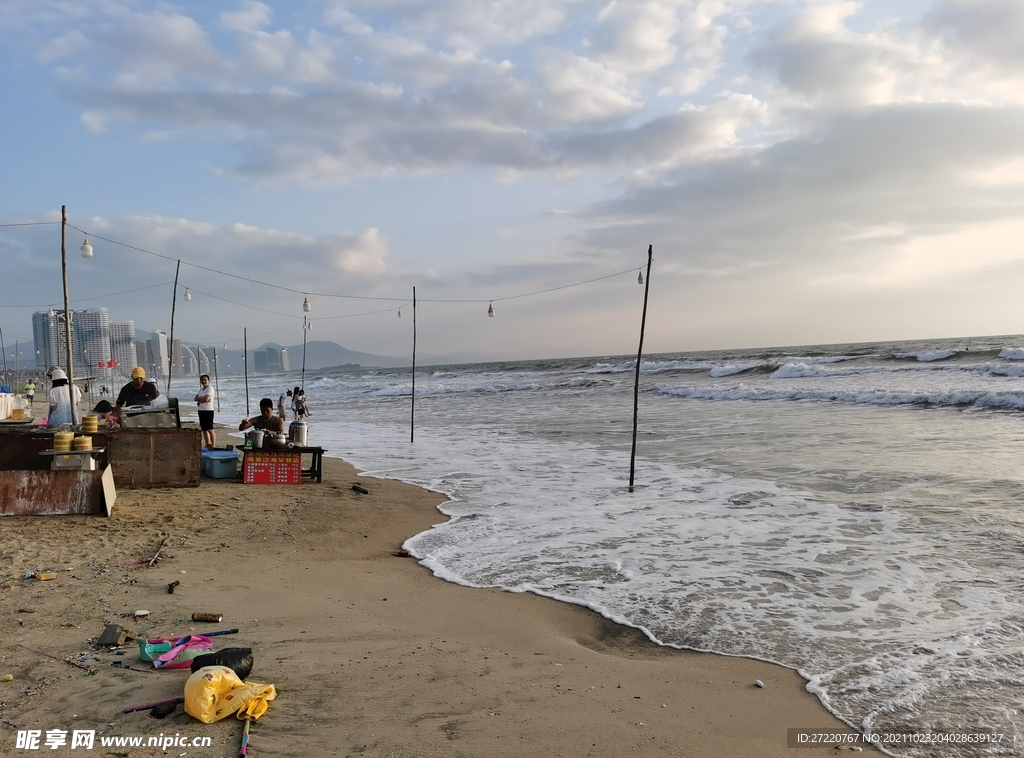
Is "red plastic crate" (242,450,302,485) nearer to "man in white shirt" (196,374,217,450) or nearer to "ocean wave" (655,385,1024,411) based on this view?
"man in white shirt" (196,374,217,450)

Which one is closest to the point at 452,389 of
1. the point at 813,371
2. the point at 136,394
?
→ the point at 813,371

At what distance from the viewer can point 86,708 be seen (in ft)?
11.5

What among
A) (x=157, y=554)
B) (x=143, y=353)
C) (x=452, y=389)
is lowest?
(x=452, y=389)

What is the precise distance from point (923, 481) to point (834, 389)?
72.5 feet

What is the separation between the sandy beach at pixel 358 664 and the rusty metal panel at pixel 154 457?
203cm

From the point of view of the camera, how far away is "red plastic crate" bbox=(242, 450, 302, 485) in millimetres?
10750

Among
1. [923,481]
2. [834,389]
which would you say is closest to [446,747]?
[923,481]

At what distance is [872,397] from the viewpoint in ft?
88.4

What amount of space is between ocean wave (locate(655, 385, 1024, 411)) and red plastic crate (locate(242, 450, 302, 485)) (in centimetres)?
Result: 2294

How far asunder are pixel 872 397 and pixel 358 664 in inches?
1089

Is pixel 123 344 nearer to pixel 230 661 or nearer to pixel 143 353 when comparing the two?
pixel 143 353

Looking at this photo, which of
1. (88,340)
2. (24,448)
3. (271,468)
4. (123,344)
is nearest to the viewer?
(24,448)

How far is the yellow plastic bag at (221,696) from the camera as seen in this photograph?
341cm

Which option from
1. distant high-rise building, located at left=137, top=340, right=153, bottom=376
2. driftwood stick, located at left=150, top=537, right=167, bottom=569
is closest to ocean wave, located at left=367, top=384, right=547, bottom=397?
driftwood stick, located at left=150, top=537, right=167, bottom=569
